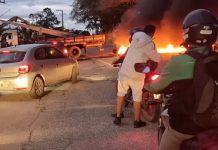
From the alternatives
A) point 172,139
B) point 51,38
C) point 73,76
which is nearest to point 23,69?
point 73,76

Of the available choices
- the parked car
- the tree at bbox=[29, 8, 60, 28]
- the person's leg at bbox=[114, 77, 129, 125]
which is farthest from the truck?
the tree at bbox=[29, 8, 60, 28]

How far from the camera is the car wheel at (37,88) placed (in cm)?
1307

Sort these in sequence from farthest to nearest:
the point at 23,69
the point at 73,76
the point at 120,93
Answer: the point at 73,76, the point at 23,69, the point at 120,93

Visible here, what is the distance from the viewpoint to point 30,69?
13180 mm

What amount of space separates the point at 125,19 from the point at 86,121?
2170 centimetres

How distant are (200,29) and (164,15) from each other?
24263 millimetres

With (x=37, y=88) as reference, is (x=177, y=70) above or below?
above

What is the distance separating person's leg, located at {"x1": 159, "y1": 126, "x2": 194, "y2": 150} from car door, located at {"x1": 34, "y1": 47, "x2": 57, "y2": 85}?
10.2 metres

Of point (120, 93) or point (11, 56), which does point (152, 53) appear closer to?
point (120, 93)

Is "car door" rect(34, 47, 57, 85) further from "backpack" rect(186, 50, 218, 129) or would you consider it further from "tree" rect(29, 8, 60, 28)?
"tree" rect(29, 8, 60, 28)

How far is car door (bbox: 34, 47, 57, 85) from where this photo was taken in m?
13.8

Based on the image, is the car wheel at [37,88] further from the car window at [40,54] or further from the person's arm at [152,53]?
the person's arm at [152,53]

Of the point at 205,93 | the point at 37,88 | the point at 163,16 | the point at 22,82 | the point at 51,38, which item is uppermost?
the point at 163,16

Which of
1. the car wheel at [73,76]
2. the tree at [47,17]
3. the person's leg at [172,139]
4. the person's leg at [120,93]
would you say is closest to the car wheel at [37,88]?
the car wheel at [73,76]
